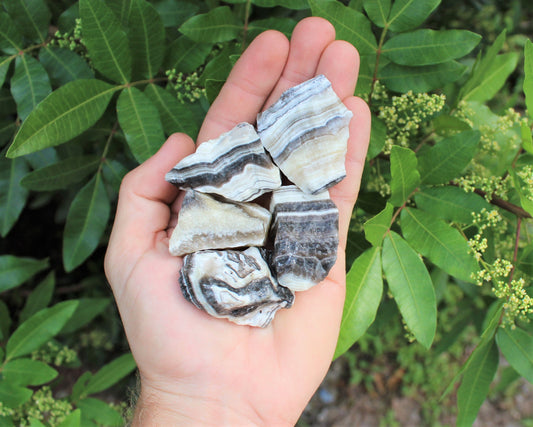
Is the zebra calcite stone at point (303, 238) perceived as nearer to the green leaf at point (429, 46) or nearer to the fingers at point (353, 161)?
the fingers at point (353, 161)

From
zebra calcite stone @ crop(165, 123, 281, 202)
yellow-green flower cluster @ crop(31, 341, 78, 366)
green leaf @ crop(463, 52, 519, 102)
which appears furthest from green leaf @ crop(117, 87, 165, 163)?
green leaf @ crop(463, 52, 519, 102)

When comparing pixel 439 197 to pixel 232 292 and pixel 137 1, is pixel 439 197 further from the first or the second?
pixel 137 1

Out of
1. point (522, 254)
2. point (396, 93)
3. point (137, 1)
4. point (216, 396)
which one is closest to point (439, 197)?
point (522, 254)

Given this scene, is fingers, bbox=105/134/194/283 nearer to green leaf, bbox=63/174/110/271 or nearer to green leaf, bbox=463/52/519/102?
green leaf, bbox=63/174/110/271

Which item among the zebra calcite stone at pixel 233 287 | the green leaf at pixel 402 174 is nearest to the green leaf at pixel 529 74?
the green leaf at pixel 402 174

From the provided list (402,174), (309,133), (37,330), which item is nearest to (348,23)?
(309,133)

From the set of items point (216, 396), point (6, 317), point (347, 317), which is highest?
point (347, 317)
